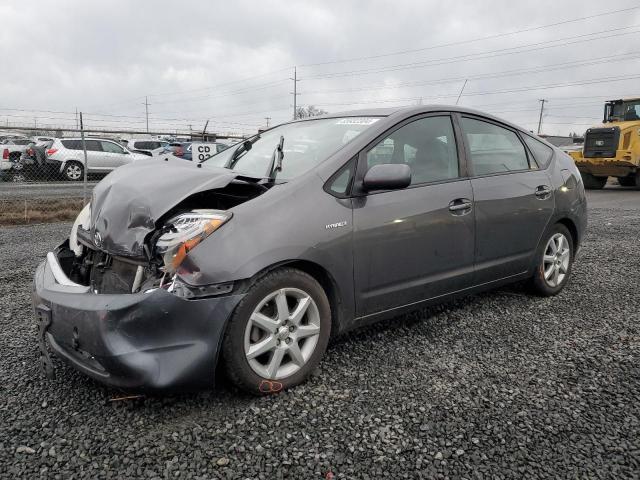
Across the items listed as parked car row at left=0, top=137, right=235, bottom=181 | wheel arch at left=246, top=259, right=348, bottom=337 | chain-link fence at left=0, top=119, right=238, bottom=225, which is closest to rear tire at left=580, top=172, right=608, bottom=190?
chain-link fence at left=0, top=119, right=238, bottom=225

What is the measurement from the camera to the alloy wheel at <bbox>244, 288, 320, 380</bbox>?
2381mm

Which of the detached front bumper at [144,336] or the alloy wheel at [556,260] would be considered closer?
the detached front bumper at [144,336]

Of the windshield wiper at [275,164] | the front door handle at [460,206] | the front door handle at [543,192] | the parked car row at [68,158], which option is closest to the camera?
the windshield wiper at [275,164]

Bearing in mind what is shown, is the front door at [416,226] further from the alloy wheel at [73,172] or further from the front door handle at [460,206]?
the alloy wheel at [73,172]

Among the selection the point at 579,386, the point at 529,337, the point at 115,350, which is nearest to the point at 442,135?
the point at 529,337

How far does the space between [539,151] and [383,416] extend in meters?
2.85

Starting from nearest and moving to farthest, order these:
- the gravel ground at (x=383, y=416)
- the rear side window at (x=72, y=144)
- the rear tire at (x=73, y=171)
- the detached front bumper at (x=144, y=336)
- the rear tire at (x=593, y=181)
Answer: the gravel ground at (x=383, y=416), the detached front bumper at (x=144, y=336), the rear tire at (x=73, y=171), the rear side window at (x=72, y=144), the rear tire at (x=593, y=181)

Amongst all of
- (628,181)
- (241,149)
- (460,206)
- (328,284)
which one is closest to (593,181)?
(628,181)

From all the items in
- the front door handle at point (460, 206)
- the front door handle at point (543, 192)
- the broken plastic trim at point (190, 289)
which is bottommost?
the broken plastic trim at point (190, 289)

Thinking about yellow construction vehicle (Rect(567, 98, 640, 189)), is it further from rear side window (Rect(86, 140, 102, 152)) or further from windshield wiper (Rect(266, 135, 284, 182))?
rear side window (Rect(86, 140, 102, 152))

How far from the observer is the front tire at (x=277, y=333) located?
2312 millimetres

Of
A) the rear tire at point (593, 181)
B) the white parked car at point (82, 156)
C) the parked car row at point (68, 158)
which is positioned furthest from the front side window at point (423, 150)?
the rear tire at point (593, 181)

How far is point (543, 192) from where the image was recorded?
385 cm

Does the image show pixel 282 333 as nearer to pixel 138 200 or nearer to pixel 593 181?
pixel 138 200
